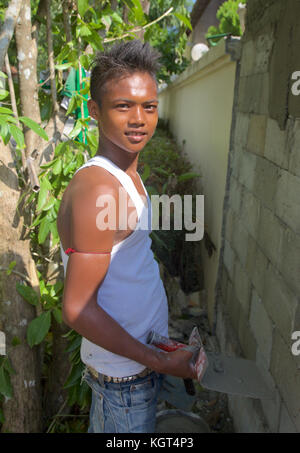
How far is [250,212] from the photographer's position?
279 cm

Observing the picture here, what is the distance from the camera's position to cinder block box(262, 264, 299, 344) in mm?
1854

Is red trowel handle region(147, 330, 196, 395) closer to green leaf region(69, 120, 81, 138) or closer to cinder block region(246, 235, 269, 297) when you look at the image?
cinder block region(246, 235, 269, 297)

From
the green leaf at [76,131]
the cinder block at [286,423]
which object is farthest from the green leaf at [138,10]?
the cinder block at [286,423]

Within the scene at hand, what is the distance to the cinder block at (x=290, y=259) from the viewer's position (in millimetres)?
1815

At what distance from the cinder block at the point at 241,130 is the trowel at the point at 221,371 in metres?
1.65

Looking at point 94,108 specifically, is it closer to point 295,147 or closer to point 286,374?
point 295,147

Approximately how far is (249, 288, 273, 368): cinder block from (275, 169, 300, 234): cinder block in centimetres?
57

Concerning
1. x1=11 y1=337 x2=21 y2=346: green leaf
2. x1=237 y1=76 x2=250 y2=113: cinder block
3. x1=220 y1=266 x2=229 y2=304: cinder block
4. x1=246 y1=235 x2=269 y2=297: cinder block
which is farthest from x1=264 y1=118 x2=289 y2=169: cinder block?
x1=11 y1=337 x2=21 y2=346: green leaf

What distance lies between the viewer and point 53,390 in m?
2.63

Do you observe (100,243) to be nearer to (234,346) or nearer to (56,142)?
(56,142)

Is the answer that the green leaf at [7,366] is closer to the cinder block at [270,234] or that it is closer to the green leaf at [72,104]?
the green leaf at [72,104]

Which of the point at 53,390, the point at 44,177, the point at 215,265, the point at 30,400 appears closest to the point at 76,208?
the point at 44,177

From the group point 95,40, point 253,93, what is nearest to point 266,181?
point 253,93

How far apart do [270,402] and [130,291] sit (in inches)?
45.3
